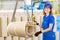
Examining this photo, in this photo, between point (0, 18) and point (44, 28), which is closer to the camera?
point (44, 28)

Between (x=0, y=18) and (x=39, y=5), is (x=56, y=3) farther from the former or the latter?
(x=0, y=18)

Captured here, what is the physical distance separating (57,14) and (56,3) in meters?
0.19

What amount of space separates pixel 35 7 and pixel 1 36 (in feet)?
2.47

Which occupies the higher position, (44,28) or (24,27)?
(24,27)

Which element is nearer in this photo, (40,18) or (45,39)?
(45,39)

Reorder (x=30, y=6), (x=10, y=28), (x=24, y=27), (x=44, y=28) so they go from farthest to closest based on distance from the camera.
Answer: (x=30, y=6) < (x=44, y=28) < (x=10, y=28) < (x=24, y=27)

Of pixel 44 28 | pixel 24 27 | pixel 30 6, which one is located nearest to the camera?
pixel 24 27

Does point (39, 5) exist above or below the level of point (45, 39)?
above

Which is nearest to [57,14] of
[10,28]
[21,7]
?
[21,7]

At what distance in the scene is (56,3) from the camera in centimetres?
287

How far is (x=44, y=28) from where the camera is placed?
7.20ft

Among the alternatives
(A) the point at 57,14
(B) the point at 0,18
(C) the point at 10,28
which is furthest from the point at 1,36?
(C) the point at 10,28

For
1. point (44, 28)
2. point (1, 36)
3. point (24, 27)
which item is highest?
point (24, 27)

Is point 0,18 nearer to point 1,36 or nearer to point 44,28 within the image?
point 1,36
